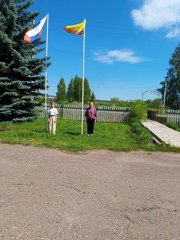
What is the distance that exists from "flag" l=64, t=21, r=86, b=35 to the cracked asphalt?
6529 mm

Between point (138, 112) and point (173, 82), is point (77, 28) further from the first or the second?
point (173, 82)

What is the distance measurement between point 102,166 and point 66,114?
16336 mm

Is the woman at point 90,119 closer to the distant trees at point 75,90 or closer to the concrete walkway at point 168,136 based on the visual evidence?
the concrete walkway at point 168,136

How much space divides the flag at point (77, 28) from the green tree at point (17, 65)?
451 centimetres

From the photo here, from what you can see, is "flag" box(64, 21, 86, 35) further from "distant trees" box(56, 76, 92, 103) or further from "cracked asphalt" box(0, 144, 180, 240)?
"distant trees" box(56, 76, 92, 103)

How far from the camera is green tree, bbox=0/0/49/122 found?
15.1 meters

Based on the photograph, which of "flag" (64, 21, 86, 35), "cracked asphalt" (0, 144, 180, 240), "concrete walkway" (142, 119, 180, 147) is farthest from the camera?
"flag" (64, 21, 86, 35)

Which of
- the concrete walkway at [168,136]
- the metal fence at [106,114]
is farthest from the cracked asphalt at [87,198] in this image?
the metal fence at [106,114]

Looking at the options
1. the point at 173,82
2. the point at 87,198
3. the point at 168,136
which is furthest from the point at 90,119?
the point at 173,82

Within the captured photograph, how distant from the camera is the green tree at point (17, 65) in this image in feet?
49.7

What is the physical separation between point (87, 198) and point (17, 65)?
12.9 m

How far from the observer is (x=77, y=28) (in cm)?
1194

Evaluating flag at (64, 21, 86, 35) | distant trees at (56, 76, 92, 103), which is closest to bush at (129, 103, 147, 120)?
flag at (64, 21, 86, 35)

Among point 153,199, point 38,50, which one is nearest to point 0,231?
point 153,199
